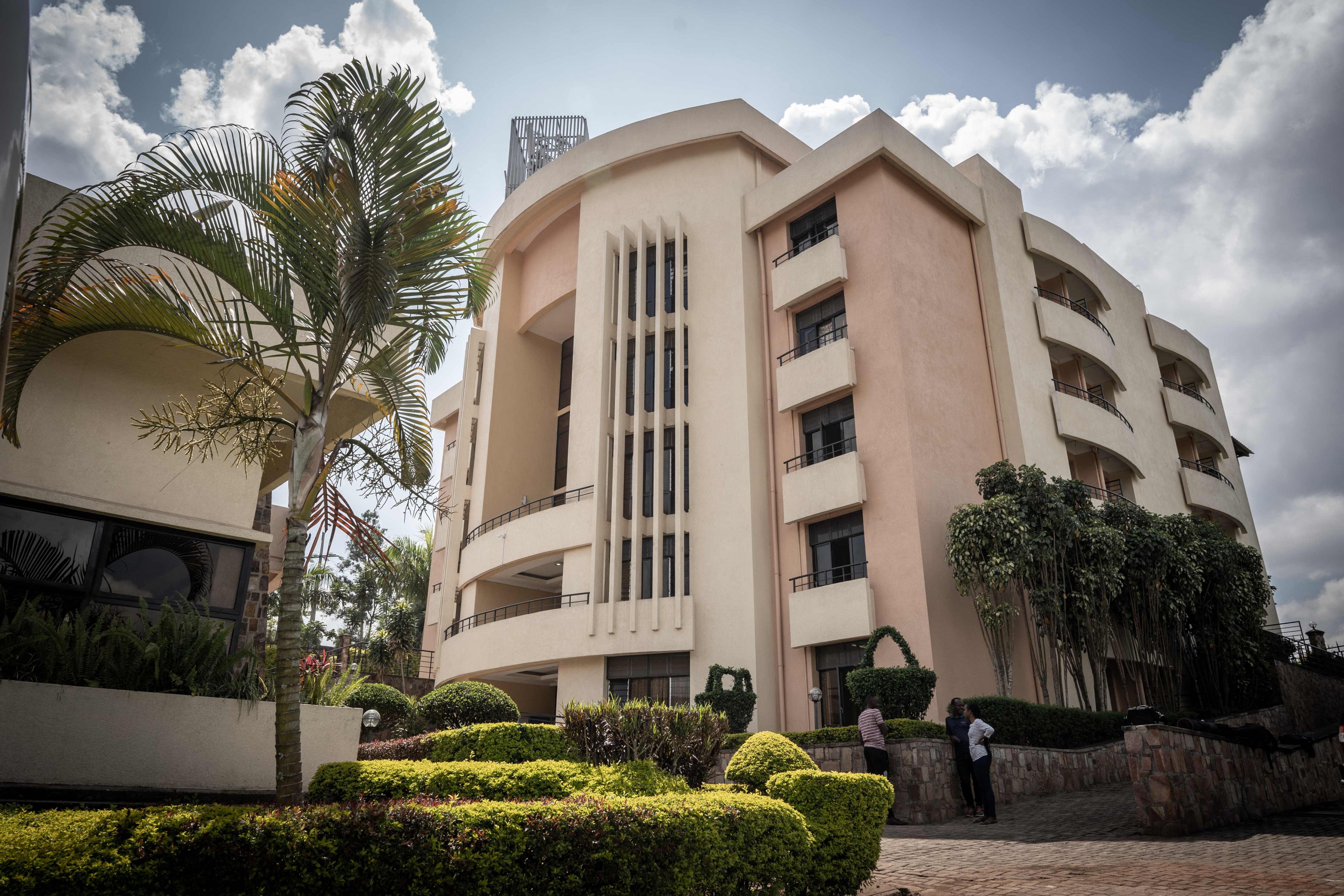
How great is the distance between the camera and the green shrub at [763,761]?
28.0 ft

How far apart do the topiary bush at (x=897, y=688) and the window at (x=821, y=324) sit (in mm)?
10327

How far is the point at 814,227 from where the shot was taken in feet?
84.1

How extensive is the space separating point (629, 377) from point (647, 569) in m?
6.30

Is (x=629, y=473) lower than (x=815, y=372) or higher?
lower

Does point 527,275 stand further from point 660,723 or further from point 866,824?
point 866,824

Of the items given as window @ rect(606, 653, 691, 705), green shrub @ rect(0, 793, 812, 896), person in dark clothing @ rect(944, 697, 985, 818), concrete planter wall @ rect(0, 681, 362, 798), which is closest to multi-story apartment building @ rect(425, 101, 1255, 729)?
window @ rect(606, 653, 691, 705)

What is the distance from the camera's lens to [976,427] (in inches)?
896

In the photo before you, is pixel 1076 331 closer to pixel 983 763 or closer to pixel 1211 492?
pixel 1211 492

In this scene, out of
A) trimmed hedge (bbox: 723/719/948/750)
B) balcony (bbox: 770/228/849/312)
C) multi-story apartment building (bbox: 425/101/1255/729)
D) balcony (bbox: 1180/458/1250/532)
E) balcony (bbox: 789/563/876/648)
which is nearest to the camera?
trimmed hedge (bbox: 723/719/948/750)

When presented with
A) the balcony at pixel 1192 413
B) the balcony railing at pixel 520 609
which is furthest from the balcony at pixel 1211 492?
the balcony railing at pixel 520 609

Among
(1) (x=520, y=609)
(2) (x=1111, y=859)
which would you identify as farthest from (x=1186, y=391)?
(2) (x=1111, y=859)

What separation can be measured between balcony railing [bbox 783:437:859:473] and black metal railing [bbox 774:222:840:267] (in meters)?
6.01

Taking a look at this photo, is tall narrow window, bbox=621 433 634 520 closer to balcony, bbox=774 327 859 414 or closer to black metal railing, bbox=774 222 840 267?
balcony, bbox=774 327 859 414

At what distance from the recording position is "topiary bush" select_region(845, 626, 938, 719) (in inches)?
598
